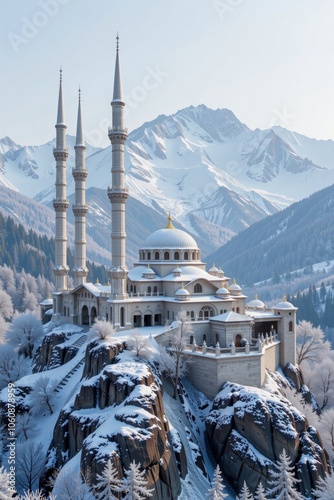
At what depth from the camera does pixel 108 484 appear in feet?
123

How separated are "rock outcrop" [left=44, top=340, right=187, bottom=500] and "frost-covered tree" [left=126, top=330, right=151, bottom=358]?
3.39ft

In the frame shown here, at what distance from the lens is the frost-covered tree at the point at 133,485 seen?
3725cm

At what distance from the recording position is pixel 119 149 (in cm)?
6531

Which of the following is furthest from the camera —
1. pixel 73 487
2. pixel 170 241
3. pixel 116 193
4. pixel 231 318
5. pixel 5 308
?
pixel 5 308

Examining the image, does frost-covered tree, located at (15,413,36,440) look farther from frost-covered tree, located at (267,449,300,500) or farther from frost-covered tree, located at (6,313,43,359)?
frost-covered tree, located at (267,449,300,500)

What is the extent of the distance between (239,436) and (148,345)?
11.7m

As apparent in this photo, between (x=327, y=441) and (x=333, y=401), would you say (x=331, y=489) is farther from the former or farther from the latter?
(x=333, y=401)

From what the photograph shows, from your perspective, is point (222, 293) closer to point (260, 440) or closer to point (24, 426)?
point (260, 440)

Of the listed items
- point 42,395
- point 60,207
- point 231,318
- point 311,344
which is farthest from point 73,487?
point 60,207

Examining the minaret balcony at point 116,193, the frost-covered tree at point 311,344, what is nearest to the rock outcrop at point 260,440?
the minaret balcony at point 116,193

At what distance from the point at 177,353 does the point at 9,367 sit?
23.8 meters

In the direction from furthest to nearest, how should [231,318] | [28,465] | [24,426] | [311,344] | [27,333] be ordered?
[311,344]
[27,333]
[231,318]
[24,426]
[28,465]

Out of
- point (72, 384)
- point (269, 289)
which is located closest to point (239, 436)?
point (72, 384)

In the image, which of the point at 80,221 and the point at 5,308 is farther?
the point at 5,308
